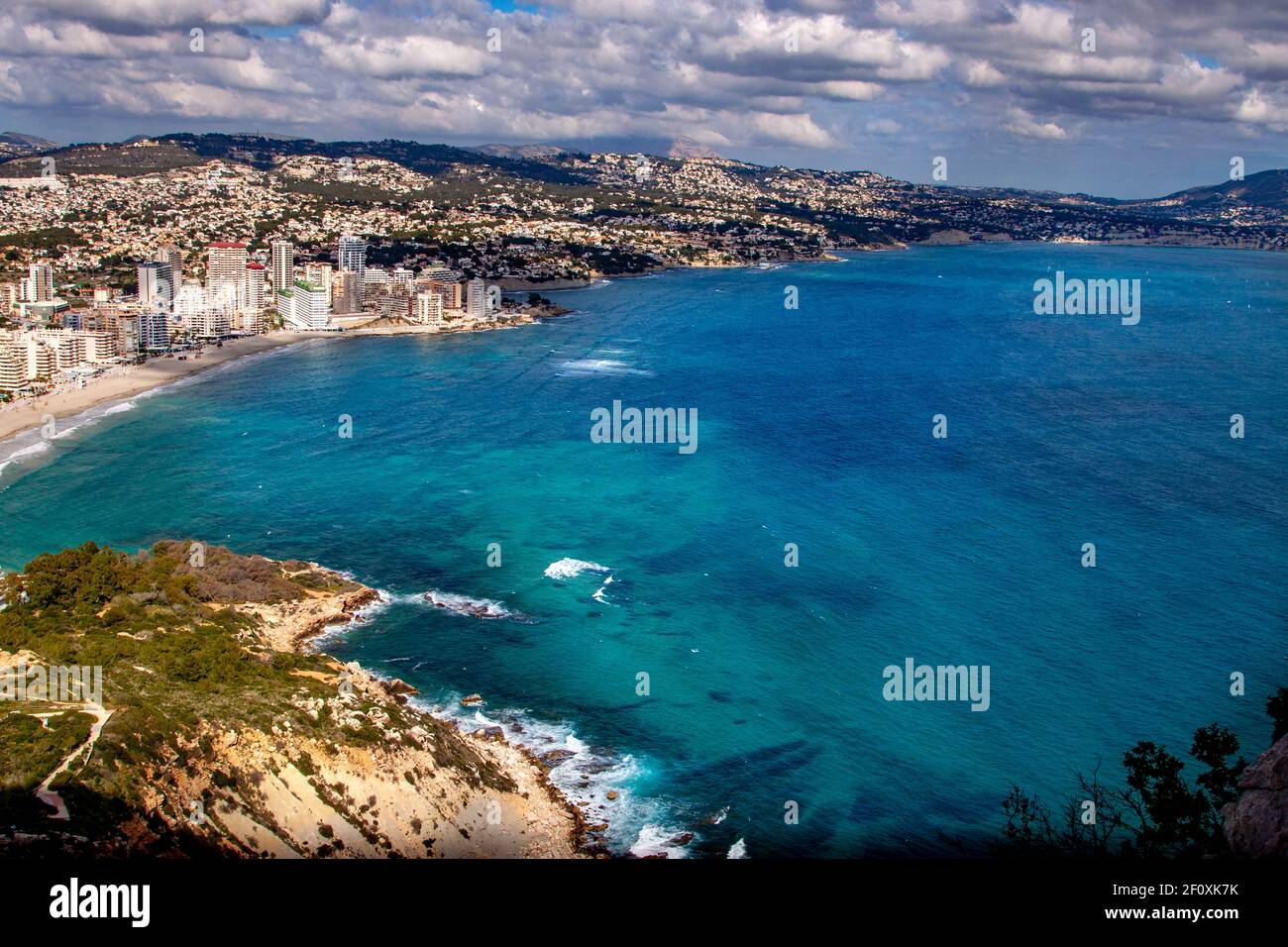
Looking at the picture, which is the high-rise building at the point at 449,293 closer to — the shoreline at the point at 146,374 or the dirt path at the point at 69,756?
the shoreline at the point at 146,374

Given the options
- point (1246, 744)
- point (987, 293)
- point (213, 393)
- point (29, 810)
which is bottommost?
point (1246, 744)

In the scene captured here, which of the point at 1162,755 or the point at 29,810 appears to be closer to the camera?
the point at 29,810

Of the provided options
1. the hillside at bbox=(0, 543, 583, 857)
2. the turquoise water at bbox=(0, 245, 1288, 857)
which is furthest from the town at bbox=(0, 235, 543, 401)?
the hillside at bbox=(0, 543, 583, 857)

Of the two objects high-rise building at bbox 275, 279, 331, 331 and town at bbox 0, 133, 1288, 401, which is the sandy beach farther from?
high-rise building at bbox 275, 279, 331, 331

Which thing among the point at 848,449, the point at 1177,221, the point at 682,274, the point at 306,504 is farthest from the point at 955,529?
the point at 1177,221
